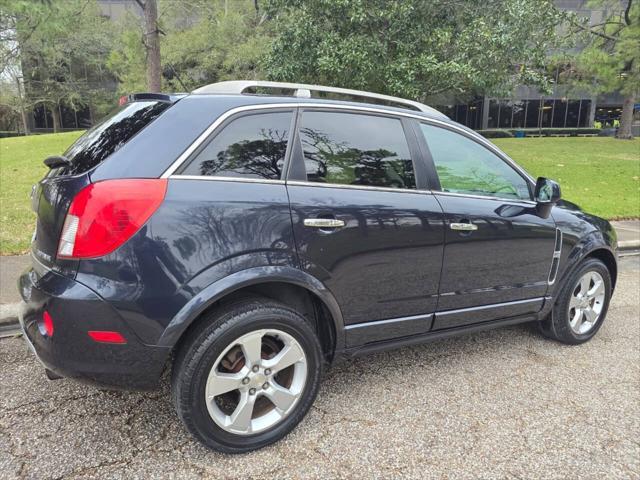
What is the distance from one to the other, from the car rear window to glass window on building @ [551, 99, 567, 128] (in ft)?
146

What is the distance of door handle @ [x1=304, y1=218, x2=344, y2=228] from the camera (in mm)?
2453

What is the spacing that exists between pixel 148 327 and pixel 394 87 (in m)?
8.32

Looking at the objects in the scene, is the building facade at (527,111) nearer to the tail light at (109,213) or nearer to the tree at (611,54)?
the tree at (611,54)

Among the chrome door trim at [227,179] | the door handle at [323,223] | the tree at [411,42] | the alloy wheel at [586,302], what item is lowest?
the alloy wheel at [586,302]

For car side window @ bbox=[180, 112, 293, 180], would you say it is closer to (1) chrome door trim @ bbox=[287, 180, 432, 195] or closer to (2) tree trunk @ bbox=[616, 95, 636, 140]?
(1) chrome door trim @ bbox=[287, 180, 432, 195]

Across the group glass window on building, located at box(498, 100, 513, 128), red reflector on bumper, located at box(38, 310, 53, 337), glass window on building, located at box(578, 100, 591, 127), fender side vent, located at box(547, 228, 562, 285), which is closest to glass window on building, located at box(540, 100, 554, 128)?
glass window on building, located at box(498, 100, 513, 128)

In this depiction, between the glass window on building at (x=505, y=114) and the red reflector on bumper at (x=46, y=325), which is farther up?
the glass window on building at (x=505, y=114)

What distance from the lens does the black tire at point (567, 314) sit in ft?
12.1

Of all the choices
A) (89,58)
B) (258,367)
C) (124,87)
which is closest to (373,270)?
(258,367)

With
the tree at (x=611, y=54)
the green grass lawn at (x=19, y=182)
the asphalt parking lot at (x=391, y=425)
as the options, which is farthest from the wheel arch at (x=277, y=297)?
the tree at (x=611, y=54)

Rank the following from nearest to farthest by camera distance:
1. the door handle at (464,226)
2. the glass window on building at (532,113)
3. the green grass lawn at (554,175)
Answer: the door handle at (464,226) < the green grass lawn at (554,175) < the glass window on building at (532,113)

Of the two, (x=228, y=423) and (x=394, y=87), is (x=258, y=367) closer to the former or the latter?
(x=228, y=423)

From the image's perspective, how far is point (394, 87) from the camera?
9.41 m

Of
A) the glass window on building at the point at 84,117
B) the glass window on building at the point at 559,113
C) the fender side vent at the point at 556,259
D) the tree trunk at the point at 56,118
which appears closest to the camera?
the fender side vent at the point at 556,259
